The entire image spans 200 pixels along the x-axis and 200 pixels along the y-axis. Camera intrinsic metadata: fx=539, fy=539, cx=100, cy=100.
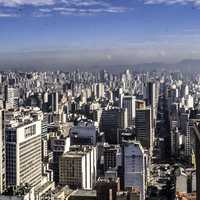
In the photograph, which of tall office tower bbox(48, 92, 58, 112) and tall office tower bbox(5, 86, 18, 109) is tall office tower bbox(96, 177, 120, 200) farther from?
tall office tower bbox(5, 86, 18, 109)

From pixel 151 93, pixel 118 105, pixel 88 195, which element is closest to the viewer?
pixel 88 195

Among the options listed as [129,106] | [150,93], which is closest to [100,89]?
[150,93]

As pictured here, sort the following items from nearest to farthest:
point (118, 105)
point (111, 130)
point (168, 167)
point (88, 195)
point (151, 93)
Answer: point (88, 195)
point (168, 167)
point (111, 130)
point (118, 105)
point (151, 93)

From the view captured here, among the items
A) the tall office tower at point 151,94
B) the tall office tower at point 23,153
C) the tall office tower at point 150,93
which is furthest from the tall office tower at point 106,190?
the tall office tower at point 150,93

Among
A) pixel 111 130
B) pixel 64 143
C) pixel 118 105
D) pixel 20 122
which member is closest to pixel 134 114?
pixel 111 130

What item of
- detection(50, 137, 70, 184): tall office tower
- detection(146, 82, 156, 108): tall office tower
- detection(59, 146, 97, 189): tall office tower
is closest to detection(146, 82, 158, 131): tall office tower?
detection(146, 82, 156, 108): tall office tower

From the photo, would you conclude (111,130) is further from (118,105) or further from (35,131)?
(35,131)
